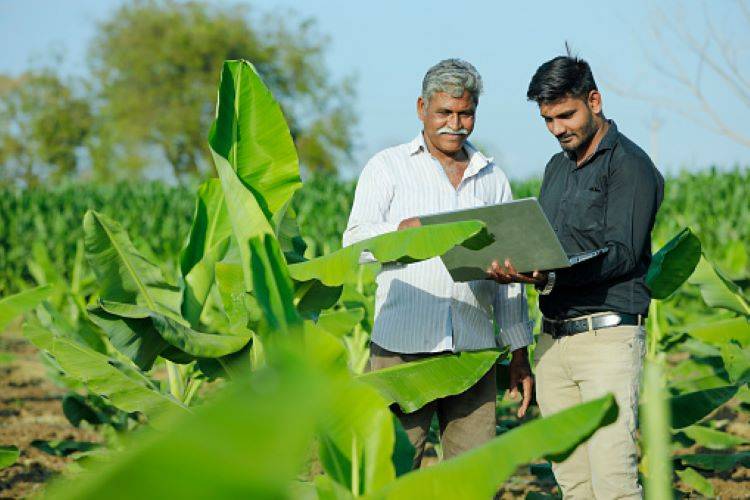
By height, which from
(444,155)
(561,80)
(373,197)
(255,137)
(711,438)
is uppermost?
(561,80)

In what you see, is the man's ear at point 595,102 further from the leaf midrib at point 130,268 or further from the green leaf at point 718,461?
the green leaf at point 718,461

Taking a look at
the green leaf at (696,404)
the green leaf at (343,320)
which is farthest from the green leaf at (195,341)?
the green leaf at (696,404)

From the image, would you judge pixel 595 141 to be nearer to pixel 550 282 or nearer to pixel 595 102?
pixel 595 102

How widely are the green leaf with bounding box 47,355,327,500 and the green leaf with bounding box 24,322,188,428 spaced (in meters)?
2.23

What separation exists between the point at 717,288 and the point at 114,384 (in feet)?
10.1

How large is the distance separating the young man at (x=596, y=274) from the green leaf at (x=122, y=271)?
4.72 feet

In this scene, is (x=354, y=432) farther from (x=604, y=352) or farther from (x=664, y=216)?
(x=664, y=216)

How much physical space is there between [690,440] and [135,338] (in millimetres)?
3196

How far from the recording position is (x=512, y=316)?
3928mm

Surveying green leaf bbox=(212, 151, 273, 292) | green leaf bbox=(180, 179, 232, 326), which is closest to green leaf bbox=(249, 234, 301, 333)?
green leaf bbox=(212, 151, 273, 292)

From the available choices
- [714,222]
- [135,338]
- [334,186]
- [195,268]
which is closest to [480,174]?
[195,268]

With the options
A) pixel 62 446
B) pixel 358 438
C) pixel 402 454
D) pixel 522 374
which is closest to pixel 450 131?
pixel 522 374

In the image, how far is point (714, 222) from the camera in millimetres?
17875

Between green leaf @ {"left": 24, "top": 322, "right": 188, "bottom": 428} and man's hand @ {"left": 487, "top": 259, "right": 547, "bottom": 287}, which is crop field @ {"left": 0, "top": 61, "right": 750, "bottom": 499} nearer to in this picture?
green leaf @ {"left": 24, "top": 322, "right": 188, "bottom": 428}
